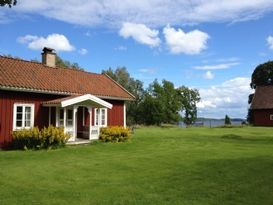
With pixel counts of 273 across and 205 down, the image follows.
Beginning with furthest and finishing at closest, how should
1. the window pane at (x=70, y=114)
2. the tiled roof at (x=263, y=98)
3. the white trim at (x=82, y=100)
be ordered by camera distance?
the tiled roof at (x=263, y=98) < the window pane at (x=70, y=114) < the white trim at (x=82, y=100)

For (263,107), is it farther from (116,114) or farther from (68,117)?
(68,117)

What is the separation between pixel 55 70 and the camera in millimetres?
28188

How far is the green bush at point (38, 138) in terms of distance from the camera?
20766 mm

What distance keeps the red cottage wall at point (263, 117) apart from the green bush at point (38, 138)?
4794cm

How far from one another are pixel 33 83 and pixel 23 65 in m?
2.85

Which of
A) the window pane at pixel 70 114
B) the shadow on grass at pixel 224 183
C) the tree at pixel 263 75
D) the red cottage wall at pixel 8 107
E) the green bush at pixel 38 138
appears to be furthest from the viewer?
the tree at pixel 263 75

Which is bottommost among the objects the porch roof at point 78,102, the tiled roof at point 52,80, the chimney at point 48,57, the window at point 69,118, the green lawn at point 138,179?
the green lawn at point 138,179

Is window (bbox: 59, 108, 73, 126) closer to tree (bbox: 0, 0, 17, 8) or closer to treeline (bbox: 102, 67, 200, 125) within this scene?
tree (bbox: 0, 0, 17, 8)

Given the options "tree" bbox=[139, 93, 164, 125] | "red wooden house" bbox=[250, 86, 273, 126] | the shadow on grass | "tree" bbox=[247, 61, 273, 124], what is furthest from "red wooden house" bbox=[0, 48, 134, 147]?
"tree" bbox=[247, 61, 273, 124]

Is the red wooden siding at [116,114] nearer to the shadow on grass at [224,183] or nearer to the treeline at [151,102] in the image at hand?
the shadow on grass at [224,183]

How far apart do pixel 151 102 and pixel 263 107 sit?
77.7 ft

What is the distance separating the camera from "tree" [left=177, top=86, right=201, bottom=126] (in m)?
96.2

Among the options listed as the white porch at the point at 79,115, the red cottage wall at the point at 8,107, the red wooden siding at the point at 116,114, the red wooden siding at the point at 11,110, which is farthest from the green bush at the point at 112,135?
the red cottage wall at the point at 8,107

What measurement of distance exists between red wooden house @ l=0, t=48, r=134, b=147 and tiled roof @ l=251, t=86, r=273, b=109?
127 ft
